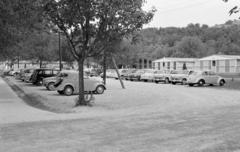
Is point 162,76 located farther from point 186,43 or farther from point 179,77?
point 186,43

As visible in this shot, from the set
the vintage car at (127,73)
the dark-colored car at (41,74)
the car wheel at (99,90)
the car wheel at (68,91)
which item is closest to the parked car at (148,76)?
the vintage car at (127,73)

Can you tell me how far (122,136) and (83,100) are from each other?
7.74 meters

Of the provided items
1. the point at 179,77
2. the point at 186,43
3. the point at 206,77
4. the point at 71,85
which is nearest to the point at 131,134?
the point at 71,85

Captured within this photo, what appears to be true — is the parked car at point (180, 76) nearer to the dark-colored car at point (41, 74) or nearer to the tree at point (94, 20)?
the dark-colored car at point (41, 74)

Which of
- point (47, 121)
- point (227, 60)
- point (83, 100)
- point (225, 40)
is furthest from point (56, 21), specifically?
point (225, 40)

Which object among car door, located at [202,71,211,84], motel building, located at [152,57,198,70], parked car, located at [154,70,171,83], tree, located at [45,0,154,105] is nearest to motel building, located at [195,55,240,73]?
motel building, located at [152,57,198,70]

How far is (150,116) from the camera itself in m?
12.9

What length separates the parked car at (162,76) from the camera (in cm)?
3969

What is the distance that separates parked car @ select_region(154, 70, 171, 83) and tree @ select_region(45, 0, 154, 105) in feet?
76.3

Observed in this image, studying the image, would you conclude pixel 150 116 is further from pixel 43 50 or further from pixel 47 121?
pixel 43 50

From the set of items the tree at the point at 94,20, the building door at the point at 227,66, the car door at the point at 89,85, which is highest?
the tree at the point at 94,20

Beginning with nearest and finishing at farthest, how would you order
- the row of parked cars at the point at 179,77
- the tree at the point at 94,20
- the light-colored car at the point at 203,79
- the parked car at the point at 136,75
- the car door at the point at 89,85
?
the tree at the point at 94,20
the car door at the point at 89,85
the light-colored car at the point at 203,79
the row of parked cars at the point at 179,77
the parked car at the point at 136,75

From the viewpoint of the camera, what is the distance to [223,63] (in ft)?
201

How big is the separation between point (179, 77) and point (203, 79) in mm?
4222
